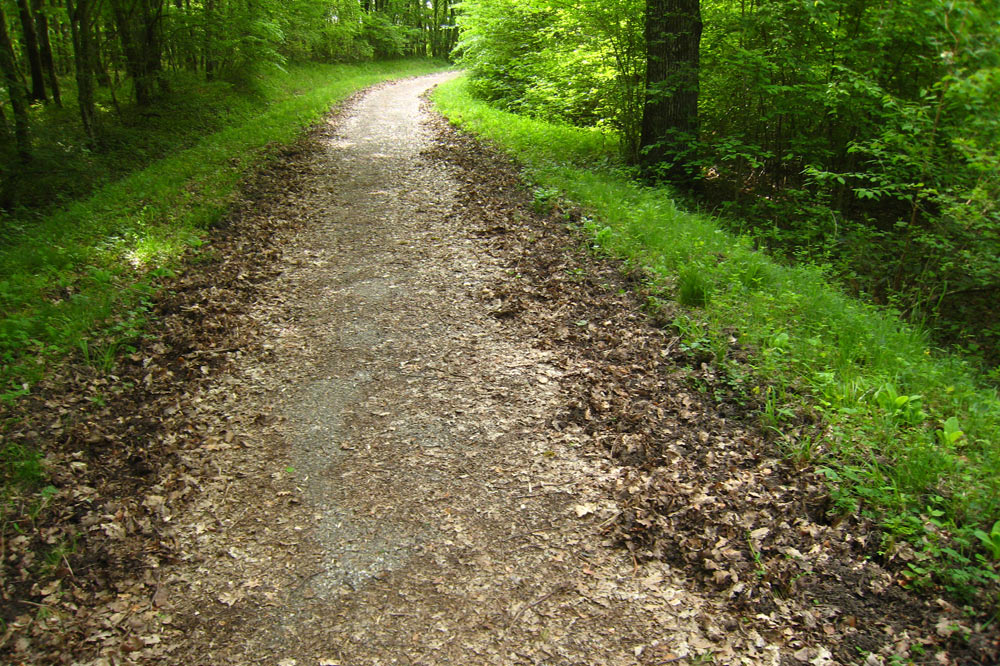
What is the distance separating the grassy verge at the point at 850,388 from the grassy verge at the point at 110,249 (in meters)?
5.58

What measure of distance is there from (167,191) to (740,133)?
9.36 m

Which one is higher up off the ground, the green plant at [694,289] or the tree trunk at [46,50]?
the tree trunk at [46,50]

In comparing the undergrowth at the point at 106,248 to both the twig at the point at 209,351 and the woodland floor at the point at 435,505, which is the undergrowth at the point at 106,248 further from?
the twig at the point at 209,351

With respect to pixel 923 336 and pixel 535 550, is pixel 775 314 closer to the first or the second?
pixel 923 336

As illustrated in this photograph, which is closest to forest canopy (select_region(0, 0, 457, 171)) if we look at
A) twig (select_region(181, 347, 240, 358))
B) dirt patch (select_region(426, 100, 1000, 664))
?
twig (select_region(181, 347, 240, 358))

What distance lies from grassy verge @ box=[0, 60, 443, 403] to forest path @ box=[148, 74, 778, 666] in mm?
1341

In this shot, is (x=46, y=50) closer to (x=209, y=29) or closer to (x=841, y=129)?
(x=209, y=29)

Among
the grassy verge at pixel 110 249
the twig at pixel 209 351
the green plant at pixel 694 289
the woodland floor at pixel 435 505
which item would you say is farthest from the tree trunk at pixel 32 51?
the green plant at pixel 694 289

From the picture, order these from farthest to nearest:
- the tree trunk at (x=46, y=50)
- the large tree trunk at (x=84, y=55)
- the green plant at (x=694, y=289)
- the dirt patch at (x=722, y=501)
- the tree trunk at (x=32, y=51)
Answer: the tree trunk at (x=46, y=50), the tree trunk at (x=32, y=51), the large tree trunk at (x=84, y=55), the green plant at (x=694, y=289), the dirt patch at (x=722, y=501)

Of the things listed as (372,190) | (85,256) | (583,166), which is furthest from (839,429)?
(372,190)

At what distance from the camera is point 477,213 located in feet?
29.6

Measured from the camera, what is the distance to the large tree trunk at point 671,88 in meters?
8.38

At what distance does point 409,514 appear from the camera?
3844 millimetres

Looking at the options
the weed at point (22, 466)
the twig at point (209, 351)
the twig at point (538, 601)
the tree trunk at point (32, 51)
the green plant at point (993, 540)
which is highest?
the tree trunk at point (32, 51)
